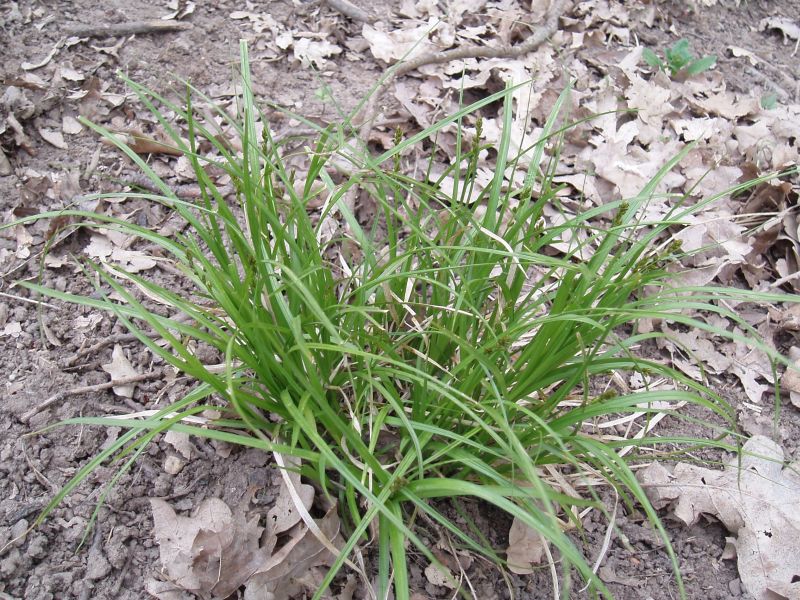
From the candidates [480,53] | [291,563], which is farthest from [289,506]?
[480,53]

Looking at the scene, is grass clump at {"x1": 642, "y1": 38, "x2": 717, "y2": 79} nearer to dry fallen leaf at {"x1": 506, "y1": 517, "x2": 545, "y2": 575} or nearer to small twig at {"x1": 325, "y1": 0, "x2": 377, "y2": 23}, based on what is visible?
small twig at {"x1": 325, "y1": 0, "x2": 377, "y2": 23}

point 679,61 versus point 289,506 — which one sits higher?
point 679,61

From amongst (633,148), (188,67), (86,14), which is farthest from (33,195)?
(633,148)

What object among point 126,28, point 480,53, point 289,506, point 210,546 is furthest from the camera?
point 480,53

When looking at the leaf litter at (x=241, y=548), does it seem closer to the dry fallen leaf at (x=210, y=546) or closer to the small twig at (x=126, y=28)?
the dry fallen leaf at (x=210, y=546)

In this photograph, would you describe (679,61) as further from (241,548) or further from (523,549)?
(241,548)

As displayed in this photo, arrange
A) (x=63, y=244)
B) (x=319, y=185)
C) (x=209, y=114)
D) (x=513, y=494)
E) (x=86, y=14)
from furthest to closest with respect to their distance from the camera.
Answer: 1. (x=86, y=14)
2. (x=209, y=114)
3. (x=319, y=185)
4. (x=63, y=244)
5. (x=513, y=494)

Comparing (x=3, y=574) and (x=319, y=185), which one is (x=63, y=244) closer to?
(x=319, y=185)
